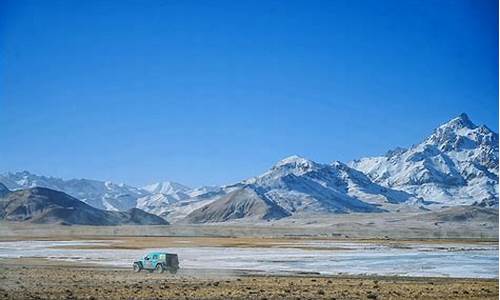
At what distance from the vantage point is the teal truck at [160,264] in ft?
159

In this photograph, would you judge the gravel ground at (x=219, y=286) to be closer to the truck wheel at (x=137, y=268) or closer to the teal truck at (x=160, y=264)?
the teal truck at (x=160, y=264)

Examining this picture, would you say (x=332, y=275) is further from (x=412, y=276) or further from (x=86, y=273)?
(x=86, y=273)

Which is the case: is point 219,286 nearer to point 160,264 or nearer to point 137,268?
point 160,264

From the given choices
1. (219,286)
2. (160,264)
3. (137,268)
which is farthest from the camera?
(137,268)

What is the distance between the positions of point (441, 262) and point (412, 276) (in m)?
17.9

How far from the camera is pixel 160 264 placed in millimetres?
48531

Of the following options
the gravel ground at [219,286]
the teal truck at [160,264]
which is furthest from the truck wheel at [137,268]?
the gravel ground at [219,286]

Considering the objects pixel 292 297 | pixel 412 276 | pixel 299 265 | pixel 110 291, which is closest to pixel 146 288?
pixel 110 291

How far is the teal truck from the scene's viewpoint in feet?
159

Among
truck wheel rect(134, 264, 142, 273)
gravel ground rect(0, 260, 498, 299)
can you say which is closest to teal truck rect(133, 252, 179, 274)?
truck wheel rect(134, 264, 142, 273)

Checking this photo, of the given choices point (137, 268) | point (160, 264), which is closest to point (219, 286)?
point (160, 264)

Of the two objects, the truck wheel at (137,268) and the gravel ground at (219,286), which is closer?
the gravel ground at (219,286)

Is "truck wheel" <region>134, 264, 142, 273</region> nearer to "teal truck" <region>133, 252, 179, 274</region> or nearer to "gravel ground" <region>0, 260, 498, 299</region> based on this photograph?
"teal truck" <region>133, 252, 179, 274</region>

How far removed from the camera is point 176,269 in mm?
48375
